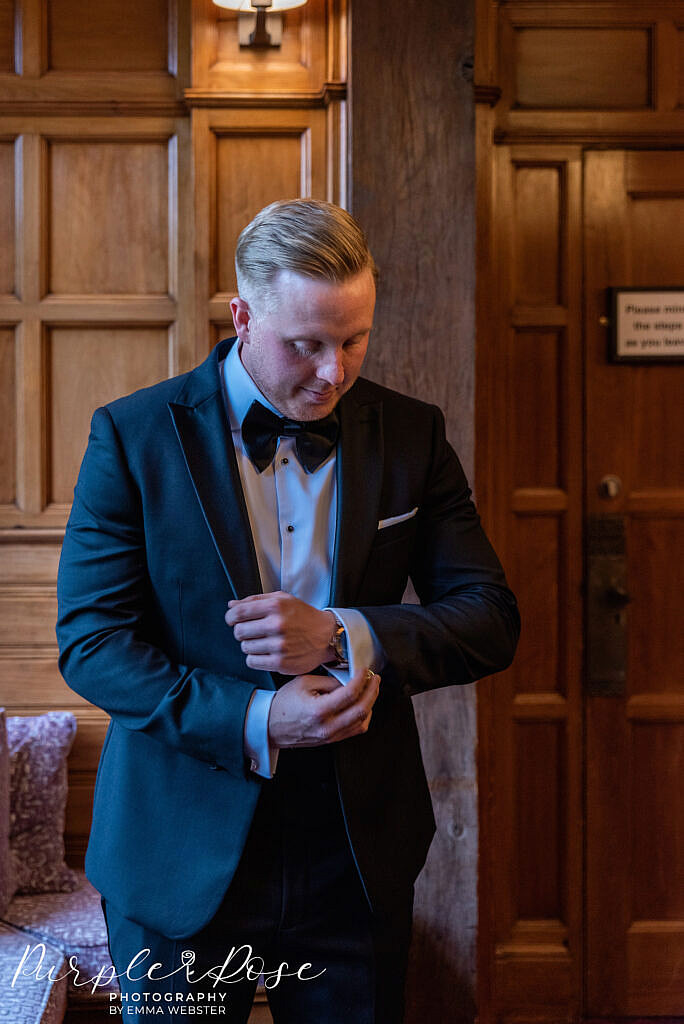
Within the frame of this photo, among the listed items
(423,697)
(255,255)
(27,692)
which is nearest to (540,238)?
(423,697)

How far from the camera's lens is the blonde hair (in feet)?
4.04

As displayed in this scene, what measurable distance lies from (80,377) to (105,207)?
19.6 inches

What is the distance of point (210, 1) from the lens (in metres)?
2.63

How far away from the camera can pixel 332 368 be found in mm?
1260

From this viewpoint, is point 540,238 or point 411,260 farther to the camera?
point 540,238

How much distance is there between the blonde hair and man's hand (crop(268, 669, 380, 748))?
530 mm

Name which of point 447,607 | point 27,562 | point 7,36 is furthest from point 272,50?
point 447,607

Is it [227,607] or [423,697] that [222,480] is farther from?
[423,697]

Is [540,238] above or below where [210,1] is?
below

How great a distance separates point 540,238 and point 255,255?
1.80 meters

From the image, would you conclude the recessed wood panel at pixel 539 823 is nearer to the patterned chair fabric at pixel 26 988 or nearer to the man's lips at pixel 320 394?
the patterned chair fabric at pixel 26 988

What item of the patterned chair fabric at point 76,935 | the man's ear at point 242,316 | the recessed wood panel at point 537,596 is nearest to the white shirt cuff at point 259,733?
the man's ear at point 242,316

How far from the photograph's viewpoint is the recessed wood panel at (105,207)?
2.74m

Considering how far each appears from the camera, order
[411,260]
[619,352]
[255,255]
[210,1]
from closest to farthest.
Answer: [255,255]
[411,260]
[210,1]
[619,352]
